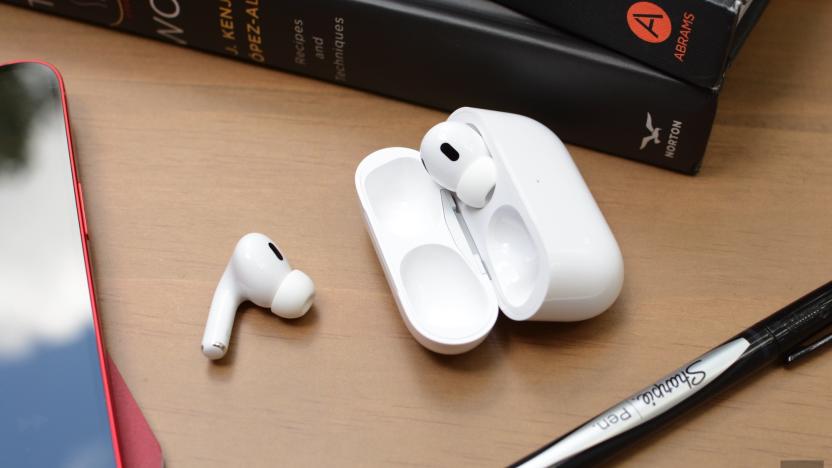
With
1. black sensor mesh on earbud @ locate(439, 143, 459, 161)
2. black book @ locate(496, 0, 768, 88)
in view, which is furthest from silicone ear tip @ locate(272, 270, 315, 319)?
black book @ locate(496, 0, 768, 88)

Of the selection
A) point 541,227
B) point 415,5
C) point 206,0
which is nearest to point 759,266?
point 541,227

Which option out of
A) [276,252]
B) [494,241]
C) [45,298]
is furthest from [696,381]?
[45,298]

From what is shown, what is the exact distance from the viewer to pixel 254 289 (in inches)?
18.8

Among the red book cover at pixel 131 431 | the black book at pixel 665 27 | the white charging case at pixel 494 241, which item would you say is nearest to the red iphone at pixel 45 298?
the red book cover at pixel 131 431

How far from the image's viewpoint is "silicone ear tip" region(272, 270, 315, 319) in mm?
476

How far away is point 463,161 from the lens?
49 centimetres

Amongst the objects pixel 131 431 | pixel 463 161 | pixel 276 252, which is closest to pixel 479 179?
pixel 463 161

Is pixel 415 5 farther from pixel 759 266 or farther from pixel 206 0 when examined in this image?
pixel 759 266

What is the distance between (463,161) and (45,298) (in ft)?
0.77

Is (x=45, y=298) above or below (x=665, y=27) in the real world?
below

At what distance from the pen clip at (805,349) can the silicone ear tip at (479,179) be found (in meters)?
0.18

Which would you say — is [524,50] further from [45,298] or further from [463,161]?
[45,298]

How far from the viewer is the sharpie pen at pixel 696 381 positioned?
1.44ft

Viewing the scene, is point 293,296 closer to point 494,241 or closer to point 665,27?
point 494,241
